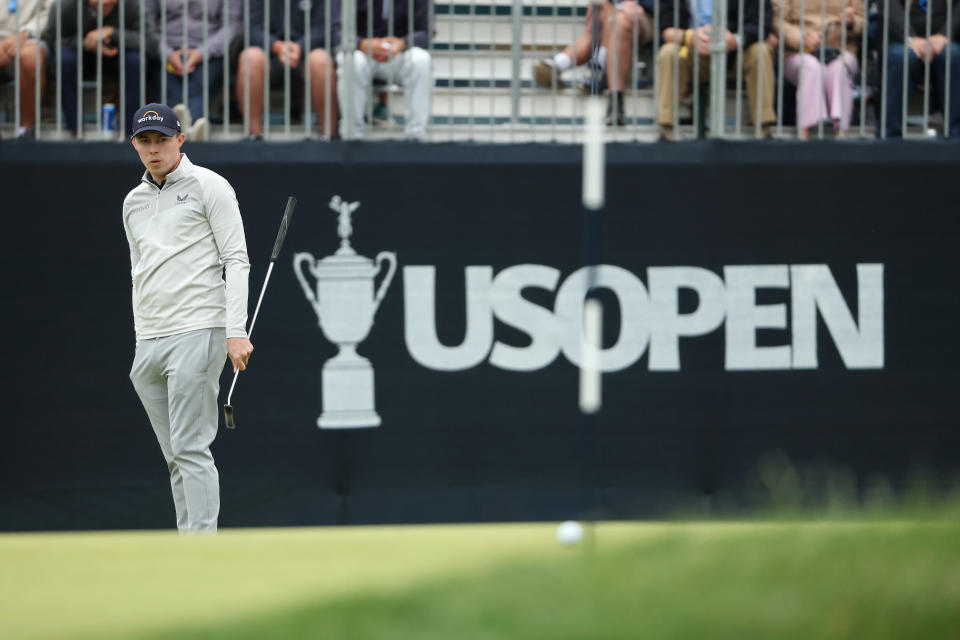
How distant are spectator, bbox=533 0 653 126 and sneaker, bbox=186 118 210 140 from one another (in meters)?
2.06

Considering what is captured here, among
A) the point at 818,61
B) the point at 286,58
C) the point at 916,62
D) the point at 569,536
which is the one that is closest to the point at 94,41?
the point at 286,58

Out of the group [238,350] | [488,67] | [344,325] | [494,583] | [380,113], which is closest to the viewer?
[494,583]

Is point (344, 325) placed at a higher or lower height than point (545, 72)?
lower

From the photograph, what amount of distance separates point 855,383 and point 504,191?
2.48 m

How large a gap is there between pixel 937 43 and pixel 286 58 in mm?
4088

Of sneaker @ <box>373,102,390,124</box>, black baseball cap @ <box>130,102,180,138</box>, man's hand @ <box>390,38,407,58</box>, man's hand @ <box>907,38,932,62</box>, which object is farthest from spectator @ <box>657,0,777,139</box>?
black baseball cap @ <box>130,102,180,138</box>

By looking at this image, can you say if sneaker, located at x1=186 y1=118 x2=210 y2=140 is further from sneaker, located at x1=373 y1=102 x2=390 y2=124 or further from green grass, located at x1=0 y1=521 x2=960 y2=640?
green grass, located at x1=0 y1=521 x2=960 y2=640

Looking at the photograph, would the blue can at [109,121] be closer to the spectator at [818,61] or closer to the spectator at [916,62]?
the spectator at [818,61]

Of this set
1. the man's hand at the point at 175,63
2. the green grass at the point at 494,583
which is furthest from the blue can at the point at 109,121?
the green grass at the point at 494,583

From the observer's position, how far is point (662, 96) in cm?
805

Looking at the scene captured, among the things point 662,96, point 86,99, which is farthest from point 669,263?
point 86,99

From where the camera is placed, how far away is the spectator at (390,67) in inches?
308

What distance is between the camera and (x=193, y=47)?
7.95 metres

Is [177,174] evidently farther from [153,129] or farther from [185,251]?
[185,251]
